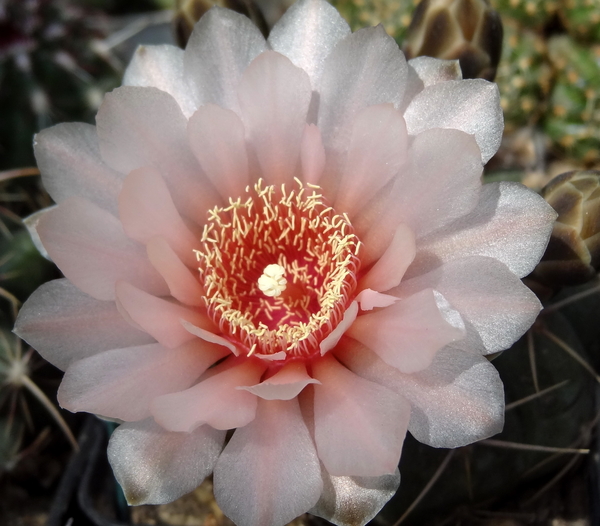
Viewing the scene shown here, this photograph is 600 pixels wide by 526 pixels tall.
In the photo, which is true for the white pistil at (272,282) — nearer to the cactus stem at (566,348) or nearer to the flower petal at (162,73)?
the flower petal at (162,73)

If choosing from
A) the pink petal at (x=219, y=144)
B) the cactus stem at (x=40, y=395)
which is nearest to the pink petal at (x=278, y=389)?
the pink petal at (x=219, y=144)

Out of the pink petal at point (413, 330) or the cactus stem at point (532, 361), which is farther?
the cactus stem at point (532, 361)

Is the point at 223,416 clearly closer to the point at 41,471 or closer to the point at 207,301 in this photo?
the point at 207,301

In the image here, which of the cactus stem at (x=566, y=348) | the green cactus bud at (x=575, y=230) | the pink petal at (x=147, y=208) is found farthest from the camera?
the cactus stem at (x=566, y=348)

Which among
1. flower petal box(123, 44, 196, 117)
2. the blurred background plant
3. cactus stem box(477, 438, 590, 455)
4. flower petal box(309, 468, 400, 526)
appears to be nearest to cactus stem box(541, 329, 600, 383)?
the blurred background plant

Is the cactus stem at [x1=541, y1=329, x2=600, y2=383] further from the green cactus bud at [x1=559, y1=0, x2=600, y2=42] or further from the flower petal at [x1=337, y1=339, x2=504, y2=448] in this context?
the green cactus bud at [x1=559, y1=0, x2=600, y2=42]

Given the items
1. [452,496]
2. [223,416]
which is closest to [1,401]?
[223,416]

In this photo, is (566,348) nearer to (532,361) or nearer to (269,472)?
(532,361)
